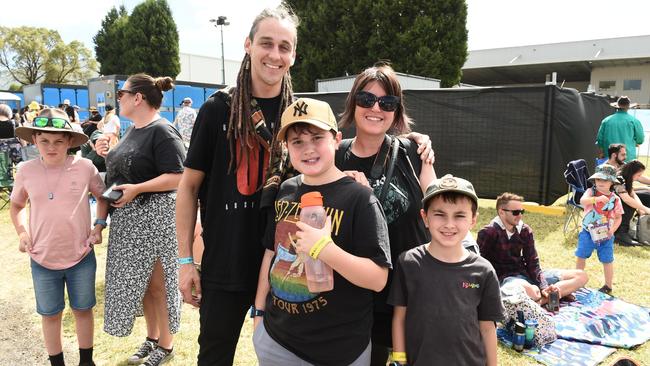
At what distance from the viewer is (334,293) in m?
1.64

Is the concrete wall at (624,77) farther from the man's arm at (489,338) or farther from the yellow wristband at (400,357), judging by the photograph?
the yellow wristband at (400,357)

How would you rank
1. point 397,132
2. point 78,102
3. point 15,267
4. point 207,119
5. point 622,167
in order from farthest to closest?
point 78,102
point 622,167
point 15,267
point 397,132
point 207,119

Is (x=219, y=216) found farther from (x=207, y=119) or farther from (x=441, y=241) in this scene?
(x=441, y=241)

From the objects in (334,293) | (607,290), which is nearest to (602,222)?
(607,290)

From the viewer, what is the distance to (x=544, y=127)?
8.29 metres

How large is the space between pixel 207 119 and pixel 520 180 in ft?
27.0

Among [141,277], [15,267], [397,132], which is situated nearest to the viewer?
[397,132]

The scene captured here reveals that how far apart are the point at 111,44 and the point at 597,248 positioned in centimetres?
4296

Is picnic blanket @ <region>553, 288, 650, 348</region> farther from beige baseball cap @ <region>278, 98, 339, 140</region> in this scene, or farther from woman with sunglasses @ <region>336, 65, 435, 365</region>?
beige baseball cap @ <region>278, 98, 339, 140</region>

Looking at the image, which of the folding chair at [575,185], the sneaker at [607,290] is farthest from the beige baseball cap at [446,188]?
the folding chair at [575,185]

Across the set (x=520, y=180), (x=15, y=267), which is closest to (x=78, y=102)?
(x=15, y=267)

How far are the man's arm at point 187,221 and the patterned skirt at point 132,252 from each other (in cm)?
113

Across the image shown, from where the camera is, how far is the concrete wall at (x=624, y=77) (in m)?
36.0

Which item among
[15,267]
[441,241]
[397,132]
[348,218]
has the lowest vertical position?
[15,267]
